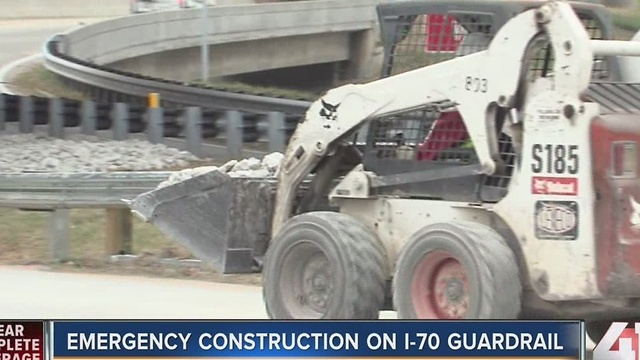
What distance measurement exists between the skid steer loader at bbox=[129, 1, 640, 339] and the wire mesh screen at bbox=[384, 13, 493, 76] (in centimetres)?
8

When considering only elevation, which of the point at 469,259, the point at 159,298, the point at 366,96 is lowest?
the point at 159,298

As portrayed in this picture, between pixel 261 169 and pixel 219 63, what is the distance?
118ft

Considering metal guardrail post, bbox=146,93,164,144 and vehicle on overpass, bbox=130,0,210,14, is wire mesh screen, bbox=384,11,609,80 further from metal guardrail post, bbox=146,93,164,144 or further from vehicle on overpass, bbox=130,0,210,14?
vehicle on overpass, bbox=130,0,210,14

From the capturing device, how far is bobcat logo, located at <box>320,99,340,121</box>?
979 centimetres

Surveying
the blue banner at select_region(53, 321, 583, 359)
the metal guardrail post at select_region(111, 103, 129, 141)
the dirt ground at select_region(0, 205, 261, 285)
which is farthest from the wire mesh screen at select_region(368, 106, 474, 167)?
the metal guardrail post at select_region(111, 103, 129, 141)

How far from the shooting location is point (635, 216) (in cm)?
781

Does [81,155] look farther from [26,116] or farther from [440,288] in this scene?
[440,288]

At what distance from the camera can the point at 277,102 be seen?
30.7 meters

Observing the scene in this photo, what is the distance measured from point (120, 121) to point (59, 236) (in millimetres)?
12794

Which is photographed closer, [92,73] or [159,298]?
[159,298]

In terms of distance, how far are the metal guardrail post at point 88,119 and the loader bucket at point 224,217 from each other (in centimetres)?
1711

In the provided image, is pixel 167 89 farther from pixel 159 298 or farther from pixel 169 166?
pixel 159 298

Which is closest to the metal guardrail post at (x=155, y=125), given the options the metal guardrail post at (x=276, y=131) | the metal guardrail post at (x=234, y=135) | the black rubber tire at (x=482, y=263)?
the metal guardrail post at (x=234, y=135)

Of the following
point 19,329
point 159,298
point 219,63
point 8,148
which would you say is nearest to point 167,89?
point 8,148
